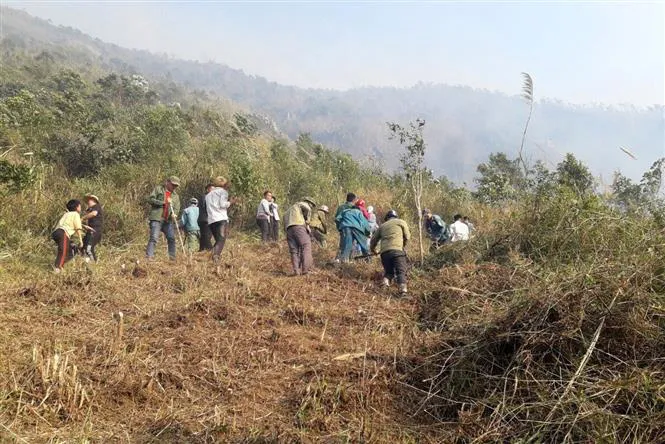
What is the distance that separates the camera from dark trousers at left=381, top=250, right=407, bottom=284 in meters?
6.42

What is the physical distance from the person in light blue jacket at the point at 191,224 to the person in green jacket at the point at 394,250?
3.80 metres

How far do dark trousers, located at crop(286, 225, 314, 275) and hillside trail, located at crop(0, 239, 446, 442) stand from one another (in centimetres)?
105

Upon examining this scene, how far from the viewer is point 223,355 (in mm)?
3918

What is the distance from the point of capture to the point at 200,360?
12.5ft

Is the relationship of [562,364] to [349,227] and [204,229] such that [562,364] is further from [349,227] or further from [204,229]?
[204,229]

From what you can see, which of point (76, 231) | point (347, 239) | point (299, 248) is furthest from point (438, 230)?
point (76, 231)

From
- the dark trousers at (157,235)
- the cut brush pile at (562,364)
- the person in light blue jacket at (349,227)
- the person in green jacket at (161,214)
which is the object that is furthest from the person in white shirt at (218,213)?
the cut brush pile at (562,364)

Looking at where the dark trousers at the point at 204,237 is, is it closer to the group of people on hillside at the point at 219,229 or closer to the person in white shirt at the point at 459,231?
the group of people on hillside at the point at 219,229

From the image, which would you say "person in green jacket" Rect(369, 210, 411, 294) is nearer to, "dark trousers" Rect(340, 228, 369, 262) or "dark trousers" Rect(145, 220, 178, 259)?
"dark trousers" Rect(340, 228, 369, 262)

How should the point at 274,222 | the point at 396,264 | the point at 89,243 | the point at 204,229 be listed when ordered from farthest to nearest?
1. the point at 274,222
2. the point at 204,229
3. the point at 89,243
4. the point at 396,264

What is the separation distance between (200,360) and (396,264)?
3.40m

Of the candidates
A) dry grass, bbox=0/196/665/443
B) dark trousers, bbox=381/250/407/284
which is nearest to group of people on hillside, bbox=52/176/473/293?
dark trousers, bbox=381/250/407/284

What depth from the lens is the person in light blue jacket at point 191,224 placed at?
8891mm

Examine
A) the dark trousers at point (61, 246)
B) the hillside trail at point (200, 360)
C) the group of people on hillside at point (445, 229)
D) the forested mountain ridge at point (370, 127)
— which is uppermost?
the forested mountain ridge at point (370, 127)
